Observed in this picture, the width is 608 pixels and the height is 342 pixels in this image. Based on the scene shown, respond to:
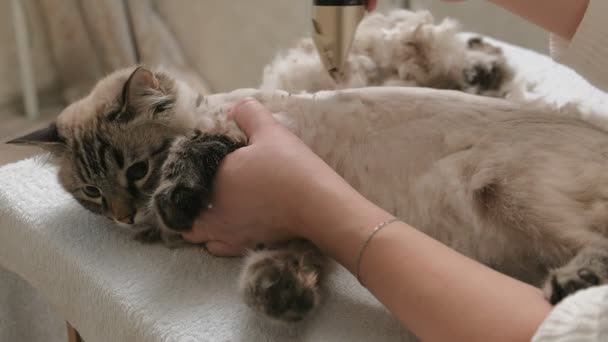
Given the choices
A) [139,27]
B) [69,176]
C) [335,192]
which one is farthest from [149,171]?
[139,27]

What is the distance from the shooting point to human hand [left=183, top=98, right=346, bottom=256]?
859mm

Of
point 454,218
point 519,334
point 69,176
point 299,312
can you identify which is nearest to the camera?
point 519,334

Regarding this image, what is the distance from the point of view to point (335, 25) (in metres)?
0.94

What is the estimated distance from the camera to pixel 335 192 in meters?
0.83

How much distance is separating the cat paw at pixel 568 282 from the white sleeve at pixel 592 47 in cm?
53

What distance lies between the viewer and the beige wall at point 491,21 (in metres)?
2.38

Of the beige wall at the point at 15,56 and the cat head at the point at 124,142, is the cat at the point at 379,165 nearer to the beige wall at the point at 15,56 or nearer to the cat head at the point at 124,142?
the cat head at the point at 124,142

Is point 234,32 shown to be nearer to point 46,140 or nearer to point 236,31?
point 236,31

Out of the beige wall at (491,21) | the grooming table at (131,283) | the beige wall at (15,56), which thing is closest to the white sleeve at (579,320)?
the grooming table at (131,283)

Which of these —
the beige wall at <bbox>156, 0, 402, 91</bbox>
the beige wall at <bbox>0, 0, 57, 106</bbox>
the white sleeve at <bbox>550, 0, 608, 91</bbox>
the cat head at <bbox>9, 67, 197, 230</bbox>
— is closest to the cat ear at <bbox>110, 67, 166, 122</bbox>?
the cat head at <bbox>9, 67, 197, 230</bbox>

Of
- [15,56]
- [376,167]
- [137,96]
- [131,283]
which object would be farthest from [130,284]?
[15,56]

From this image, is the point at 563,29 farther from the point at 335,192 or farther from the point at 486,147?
the point at 335,192

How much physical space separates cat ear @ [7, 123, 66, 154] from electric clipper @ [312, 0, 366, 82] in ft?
1.72

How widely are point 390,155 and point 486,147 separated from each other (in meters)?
0.16
